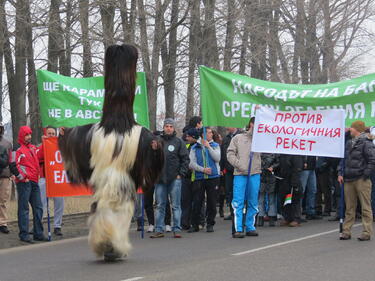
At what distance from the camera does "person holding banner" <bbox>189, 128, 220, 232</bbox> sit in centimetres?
1412

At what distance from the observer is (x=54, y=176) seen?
43.5 feet

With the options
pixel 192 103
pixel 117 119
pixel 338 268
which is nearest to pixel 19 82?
pixel 192 103

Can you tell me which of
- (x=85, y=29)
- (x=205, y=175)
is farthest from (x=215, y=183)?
(x=85, y=29)

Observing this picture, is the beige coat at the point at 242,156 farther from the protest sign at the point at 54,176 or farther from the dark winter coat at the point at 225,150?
the dark winter coat at the point at 225,150

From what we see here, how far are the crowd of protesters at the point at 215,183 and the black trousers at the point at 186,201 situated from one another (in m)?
0.02

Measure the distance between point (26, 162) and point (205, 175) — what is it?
3.22 metres

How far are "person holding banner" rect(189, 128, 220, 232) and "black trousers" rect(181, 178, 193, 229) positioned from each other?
178 millimetres

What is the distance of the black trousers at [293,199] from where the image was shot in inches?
598

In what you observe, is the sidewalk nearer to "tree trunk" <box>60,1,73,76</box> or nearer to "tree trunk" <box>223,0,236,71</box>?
"tree trunk" <box>60,1,73,76</box>

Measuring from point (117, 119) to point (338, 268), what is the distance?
3.14 metres

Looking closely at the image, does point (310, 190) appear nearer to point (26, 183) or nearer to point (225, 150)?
point (225, 150)

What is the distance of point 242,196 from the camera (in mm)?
12898


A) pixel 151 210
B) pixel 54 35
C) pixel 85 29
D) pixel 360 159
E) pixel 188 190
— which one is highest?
pixel 85 29

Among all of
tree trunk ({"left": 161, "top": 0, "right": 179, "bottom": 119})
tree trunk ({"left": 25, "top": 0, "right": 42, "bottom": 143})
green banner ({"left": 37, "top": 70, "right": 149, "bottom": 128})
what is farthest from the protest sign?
tree trunk ({"left": 161, "top": 0, "right": 179, "bottom": 119})
